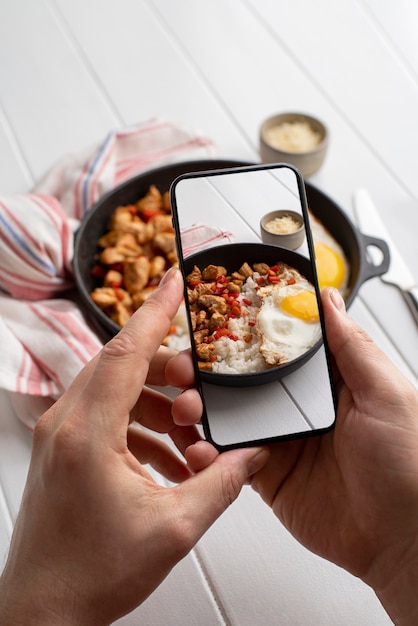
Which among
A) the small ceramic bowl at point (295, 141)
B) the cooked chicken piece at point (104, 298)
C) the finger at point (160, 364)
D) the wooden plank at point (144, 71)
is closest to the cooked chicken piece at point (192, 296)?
the finger at point (160, 364)

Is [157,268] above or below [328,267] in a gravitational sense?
above

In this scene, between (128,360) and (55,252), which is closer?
(128,360)

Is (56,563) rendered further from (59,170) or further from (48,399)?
(59,170)

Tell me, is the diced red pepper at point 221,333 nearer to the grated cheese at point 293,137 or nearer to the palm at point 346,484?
the palm at point 346,484

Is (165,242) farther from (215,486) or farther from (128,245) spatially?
(215,486)

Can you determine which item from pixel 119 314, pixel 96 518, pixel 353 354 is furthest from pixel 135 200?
pixel 96 518

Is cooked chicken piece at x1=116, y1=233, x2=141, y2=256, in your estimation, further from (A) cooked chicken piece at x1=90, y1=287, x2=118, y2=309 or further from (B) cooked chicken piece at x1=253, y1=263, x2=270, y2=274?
(B) cooked chicken piece at x1=253, y1=263, x2=270, y2=274
